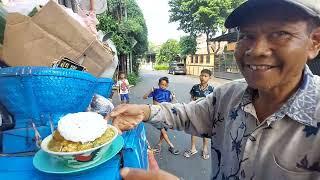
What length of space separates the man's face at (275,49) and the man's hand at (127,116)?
2.07 ft

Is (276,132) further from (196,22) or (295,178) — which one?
(196,22)

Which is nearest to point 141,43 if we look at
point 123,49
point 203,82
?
point 123,49

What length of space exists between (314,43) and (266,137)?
43cm

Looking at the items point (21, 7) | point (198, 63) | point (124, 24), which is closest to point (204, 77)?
point (21, 7)

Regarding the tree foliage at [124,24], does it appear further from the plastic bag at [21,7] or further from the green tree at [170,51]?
the green tree at [170,51]

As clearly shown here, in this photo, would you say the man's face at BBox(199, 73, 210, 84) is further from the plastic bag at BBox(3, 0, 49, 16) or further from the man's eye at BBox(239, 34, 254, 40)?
the man's eye at BBox(239, 34, 254, 40)

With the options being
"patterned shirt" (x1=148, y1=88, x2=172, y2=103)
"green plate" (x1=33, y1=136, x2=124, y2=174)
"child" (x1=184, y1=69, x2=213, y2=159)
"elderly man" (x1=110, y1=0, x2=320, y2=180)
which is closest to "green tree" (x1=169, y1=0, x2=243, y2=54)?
"patterned shirt" (x1=148, y1=88, x2=172, y2=103)

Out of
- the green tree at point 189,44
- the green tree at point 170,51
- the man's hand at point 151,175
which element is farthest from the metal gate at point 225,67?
the green tree at point 170,51

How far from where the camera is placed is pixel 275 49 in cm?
117

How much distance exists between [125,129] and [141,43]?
19.2 m

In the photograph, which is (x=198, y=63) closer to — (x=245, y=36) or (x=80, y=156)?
(x=245, y=36)

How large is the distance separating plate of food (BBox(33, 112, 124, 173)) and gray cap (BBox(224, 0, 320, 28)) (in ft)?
2.38

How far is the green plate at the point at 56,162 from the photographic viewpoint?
119cm

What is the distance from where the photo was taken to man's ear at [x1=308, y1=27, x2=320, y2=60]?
3.88 ft
